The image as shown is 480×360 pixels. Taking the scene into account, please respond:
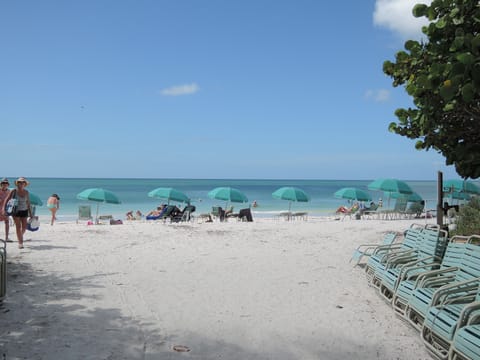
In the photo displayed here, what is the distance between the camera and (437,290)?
11.5ft

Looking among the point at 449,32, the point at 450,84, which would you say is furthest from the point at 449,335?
the point at 449,32

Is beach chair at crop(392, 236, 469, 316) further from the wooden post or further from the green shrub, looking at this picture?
the wooden post

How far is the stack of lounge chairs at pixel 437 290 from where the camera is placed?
2992mm

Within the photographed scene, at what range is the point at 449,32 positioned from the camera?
12.7 feet

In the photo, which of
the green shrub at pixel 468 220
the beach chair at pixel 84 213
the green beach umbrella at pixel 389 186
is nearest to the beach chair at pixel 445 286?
the green shrub at pixel 468 220

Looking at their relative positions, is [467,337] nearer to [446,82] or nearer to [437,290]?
[437,290]

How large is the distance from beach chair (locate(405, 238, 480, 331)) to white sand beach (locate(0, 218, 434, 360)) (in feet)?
0.71

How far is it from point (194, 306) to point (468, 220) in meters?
6.80

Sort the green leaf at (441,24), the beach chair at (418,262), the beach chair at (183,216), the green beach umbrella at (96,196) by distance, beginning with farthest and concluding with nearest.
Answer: the green beach umbrella at (96,196) < the beach chair at (183,216) < the beach chair at (418,262) < the green leaf at (441,24)

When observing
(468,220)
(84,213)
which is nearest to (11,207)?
(468,220)

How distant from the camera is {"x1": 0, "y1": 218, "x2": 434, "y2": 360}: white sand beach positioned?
351 centimetres

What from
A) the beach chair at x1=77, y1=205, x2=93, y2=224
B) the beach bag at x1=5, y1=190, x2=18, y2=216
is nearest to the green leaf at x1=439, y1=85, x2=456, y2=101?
the beach bag at x1=5, y1=190, x2=18, y2=216

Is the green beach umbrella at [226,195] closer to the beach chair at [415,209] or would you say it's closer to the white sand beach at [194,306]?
the beach chair at [415,209]

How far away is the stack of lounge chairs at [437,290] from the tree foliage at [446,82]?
3.75 feet
